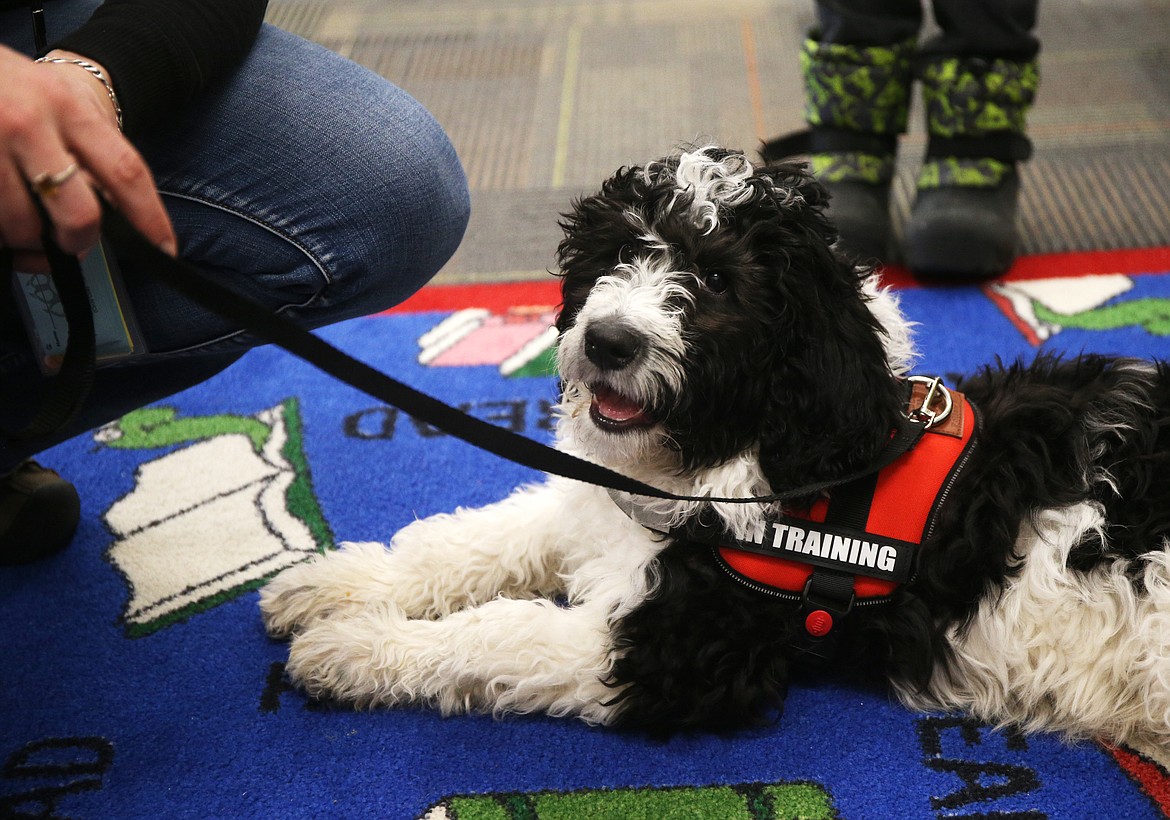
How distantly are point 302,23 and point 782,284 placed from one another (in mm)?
3666

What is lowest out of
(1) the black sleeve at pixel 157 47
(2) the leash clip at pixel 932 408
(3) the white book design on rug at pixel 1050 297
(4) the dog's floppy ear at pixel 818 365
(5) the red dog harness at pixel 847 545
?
(3) the white book design on rug at pixel 1050 297

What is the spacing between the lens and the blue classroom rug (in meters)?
1.34

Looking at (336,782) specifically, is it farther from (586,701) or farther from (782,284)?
(782,284)

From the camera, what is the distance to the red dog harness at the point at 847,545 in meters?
1.37

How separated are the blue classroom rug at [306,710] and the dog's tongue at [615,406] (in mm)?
457

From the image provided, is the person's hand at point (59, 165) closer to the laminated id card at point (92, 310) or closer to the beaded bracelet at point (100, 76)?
the beaded bracelet at point (100, 76)

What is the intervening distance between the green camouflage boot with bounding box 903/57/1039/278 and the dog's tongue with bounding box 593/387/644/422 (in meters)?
1.54

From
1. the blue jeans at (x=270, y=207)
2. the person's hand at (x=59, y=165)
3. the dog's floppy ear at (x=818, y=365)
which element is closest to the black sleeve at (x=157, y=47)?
the blue jeans at (x=270, y=207)

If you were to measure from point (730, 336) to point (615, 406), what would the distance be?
185 mm

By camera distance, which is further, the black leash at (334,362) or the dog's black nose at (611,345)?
the dog's black nose at (611,345)

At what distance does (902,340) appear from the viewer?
146 cm

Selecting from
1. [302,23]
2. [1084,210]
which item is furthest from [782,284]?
[302,23]

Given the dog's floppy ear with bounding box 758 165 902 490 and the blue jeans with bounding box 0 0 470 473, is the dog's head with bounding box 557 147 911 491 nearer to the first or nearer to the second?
the dog's floppy ear with bounding box 758 165 902 490

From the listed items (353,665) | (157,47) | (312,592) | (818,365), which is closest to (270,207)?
(157,47)
